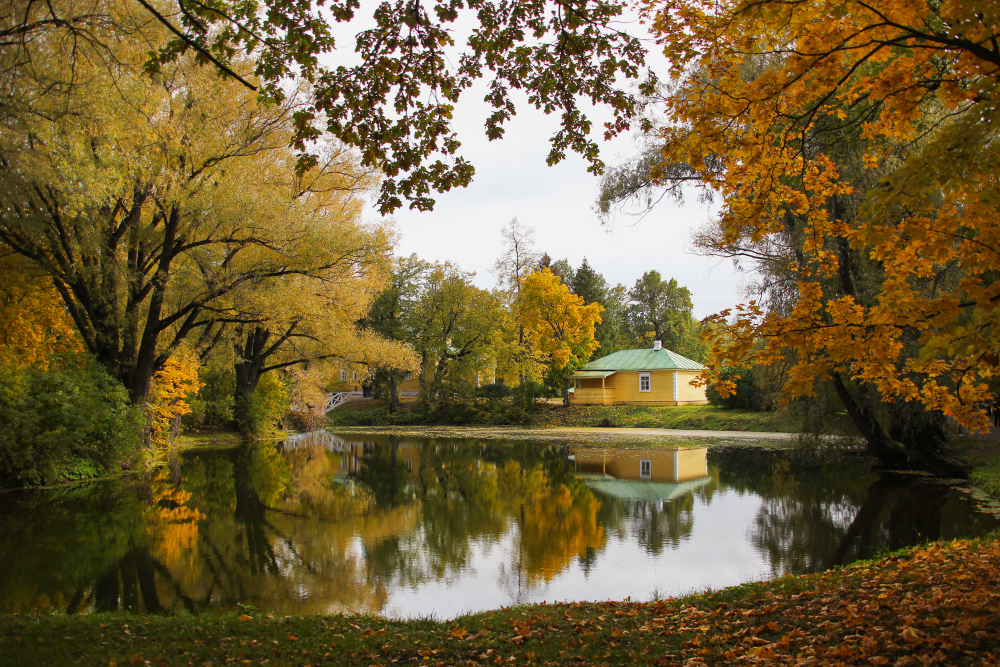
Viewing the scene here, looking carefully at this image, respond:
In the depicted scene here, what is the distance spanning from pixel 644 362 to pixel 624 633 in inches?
1390

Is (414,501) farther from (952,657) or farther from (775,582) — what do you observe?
(952,657)

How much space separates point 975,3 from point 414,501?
→ 12.5 metres

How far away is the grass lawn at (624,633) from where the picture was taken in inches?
176

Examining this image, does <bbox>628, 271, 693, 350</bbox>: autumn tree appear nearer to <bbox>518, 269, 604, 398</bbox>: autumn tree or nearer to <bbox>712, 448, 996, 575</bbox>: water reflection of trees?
<bbox>518, 269, 604, 398</bbox>: autumn tree

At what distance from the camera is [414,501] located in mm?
13922

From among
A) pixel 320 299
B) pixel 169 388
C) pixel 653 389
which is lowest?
pixel 653 389

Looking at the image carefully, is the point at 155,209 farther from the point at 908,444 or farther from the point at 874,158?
the point at 908,444

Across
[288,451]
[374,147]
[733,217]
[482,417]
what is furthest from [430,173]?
[482,417]

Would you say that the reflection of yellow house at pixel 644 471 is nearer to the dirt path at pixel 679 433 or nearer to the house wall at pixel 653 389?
the dirt path at pixel 679 433

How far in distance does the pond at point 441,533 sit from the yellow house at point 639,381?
64.5 ft

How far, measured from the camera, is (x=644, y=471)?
1853 cm

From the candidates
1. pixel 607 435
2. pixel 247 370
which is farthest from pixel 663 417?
pixel 247 370

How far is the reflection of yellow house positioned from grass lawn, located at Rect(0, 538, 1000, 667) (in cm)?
814

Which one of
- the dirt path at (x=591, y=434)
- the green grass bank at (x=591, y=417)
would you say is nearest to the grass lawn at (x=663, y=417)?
the green grass bank at (x=591, y=417)
